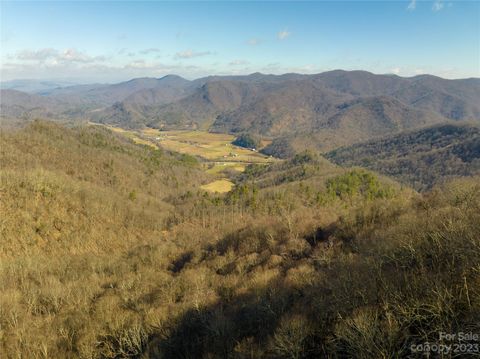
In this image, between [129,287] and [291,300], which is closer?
[291,300]

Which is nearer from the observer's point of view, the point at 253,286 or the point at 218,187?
the point at 253,286

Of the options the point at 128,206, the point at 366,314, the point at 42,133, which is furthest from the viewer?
the point at 42,133

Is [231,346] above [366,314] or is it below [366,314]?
below

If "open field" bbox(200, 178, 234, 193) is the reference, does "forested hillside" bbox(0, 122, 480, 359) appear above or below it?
above

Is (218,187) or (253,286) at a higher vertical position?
(253,286)

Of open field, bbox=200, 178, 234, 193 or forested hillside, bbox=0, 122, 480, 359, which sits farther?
open field, bbox=200, 178, 234, 193

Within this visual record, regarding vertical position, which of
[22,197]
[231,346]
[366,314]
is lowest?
[22,197]

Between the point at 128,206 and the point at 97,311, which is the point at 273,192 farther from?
the point at 97,311

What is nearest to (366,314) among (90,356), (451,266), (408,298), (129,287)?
(408,298)

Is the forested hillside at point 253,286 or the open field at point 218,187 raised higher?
the forested hillside at point 253,286

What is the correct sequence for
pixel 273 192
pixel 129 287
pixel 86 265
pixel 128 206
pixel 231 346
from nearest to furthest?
pixel 231 346, pixel 129 287, pixel 86 265, pixel 128 206, pixel 273 192

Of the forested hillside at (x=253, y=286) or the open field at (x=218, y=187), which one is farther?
the open field at (x=218, y=187)
